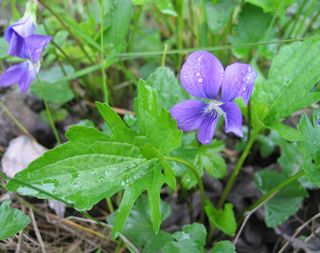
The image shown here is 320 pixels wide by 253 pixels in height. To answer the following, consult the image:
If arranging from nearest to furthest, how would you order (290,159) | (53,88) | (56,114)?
1. (290,159)
2. (53,88)
3. (56,114)

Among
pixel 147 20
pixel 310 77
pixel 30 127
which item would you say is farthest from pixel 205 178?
pixel 147 20

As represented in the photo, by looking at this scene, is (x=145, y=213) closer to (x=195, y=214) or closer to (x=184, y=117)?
(x=195, y=214)

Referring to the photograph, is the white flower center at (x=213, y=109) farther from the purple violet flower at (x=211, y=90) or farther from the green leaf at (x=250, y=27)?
the green leaf at (x=250, y=27)

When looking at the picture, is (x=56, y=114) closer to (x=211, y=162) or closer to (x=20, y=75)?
(x=20, y=75)

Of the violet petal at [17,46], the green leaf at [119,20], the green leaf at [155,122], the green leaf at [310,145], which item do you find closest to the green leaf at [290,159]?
the green leaf at [310,145]

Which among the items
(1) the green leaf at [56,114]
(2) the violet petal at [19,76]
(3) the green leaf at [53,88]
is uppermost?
(2) the violet petal at [19,76]

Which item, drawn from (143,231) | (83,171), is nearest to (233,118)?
(83,171)
